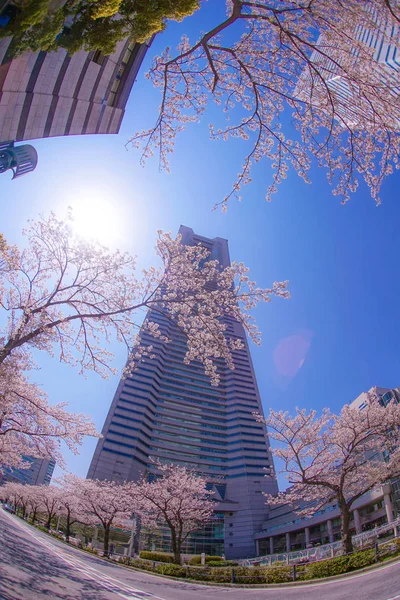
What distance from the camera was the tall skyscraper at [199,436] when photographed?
6444 cm

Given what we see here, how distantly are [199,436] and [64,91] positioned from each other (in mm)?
83523

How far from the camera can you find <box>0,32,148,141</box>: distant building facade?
10.8 meters

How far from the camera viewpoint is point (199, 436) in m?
80.1

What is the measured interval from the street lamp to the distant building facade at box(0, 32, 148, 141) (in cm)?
3196

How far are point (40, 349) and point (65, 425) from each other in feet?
18.5

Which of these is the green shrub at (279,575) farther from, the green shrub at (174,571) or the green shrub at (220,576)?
the green shrub at (174,571)

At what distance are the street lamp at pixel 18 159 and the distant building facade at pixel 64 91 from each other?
105 feet

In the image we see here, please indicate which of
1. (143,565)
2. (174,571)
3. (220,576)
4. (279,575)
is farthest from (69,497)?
(279,575)

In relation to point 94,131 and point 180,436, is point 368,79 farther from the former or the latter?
point 180,436

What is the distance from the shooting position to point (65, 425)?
13.8 m

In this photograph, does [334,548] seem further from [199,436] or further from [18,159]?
[199,436]

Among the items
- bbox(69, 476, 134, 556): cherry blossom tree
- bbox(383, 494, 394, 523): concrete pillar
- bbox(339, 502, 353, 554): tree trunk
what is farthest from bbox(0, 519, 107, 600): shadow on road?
bbox(383, 494, 394, 523): concrete pillar

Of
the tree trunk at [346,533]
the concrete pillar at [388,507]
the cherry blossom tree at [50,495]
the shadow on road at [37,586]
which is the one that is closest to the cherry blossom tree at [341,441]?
the tree trunk at [346,533]

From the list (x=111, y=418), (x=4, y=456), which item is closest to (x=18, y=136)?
(x=4, y=456)
